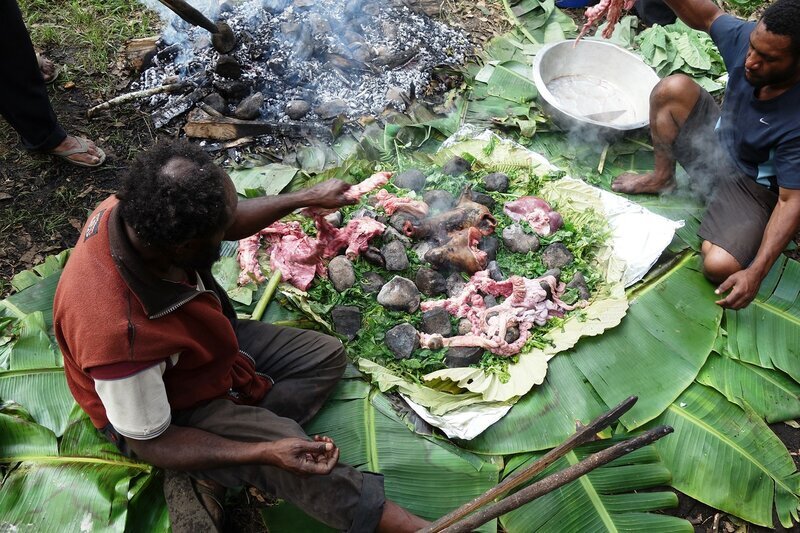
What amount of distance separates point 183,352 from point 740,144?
11.2 feet

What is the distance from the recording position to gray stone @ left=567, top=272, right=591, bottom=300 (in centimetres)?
362

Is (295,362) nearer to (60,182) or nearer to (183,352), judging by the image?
(183,352)

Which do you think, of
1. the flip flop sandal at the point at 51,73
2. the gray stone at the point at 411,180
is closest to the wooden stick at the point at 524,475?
the gray stone at the point at 411,180

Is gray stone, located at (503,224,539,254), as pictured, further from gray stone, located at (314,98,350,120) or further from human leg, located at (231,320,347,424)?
gray stone, located at (314,98,350,120)

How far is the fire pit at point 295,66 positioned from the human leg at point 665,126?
1.84 m

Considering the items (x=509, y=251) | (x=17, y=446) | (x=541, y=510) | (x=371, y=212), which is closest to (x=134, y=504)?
(x=17, y=446)

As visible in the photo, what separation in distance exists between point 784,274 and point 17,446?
14.5 ft

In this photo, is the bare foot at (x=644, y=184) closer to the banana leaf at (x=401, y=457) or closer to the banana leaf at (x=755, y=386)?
the banana leaf at (x=755, y=386)

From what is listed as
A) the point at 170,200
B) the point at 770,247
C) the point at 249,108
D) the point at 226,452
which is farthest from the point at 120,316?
the point at 770,247

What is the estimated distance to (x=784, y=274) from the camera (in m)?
3.69

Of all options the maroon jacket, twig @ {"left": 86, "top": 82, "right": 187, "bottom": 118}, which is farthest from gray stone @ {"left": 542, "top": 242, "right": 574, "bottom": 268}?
twig @ {"left": 86, "top": 82, "right": 187, "bottom": 118}

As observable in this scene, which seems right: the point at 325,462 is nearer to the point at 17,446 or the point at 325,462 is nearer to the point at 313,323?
the point at 313,323

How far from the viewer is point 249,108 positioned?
4.49 meters

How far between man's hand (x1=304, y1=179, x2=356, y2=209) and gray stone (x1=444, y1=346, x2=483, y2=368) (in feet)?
3.61
